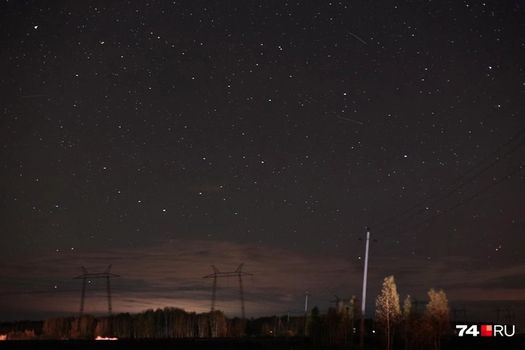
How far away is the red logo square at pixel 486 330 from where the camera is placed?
76000 millimetres

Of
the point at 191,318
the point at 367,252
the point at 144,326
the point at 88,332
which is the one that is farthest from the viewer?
the point at 191,318

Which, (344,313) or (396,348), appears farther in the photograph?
(344,313)

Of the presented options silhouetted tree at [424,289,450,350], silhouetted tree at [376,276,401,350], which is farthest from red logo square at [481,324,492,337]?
silhouetted tree at [376,276,401,350]

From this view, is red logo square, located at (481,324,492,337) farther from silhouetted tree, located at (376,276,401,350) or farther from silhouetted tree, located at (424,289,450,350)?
silhouetted tree, located at (376,276,401,350)

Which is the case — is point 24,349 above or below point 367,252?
below

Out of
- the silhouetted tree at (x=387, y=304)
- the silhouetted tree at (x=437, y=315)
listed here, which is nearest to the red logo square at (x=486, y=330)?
the silhouetted tree at (x=437, y=315)

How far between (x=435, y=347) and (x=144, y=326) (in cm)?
10125

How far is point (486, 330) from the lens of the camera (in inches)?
3019

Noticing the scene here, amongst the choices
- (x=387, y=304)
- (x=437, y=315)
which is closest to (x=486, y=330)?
(x=437, y=315)

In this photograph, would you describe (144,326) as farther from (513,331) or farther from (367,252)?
(367,252)

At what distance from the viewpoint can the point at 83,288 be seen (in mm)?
110125

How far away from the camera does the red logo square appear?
76000 millimetres

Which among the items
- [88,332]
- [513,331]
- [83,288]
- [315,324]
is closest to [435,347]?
[513,331]

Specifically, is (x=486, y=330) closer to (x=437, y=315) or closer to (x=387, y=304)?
(x=437, y=315)
